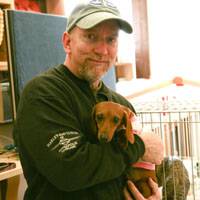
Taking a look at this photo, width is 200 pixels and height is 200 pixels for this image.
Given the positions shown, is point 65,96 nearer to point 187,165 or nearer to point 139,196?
point 139,196

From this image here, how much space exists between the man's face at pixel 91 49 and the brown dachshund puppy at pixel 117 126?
3.9 inches

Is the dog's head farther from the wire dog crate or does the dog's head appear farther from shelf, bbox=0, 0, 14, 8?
shelf, bbox=0, 0, 14, 8

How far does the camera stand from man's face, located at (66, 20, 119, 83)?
1025mm

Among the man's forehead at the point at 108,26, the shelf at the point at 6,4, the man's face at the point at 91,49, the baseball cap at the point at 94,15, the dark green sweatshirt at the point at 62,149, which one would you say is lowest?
the dark green sweatshirt at the point at 62,149

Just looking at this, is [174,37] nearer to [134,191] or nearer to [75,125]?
[134,191]

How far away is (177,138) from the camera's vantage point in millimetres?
1963

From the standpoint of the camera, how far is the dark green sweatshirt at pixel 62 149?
0.88 m

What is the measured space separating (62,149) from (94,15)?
0.39 metres

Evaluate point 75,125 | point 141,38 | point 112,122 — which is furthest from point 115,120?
point 141,38

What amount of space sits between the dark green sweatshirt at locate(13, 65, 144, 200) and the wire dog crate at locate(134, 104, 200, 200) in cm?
35

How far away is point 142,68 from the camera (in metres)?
3.50

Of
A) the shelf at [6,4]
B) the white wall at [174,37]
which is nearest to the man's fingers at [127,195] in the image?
the shelf at [6,4]

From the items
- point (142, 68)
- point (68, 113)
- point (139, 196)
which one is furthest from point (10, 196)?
point (142, 68)

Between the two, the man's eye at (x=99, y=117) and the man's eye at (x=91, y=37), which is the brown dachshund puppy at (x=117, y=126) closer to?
the man's eye at (x=99, y=117)
